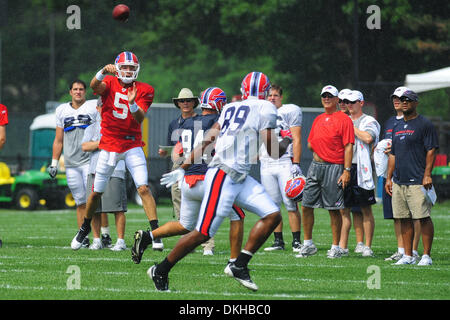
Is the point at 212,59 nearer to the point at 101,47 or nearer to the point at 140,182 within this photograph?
the point at 101,47

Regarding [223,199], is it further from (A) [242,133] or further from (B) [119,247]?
(B) [119,247]

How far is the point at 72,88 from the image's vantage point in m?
12.0

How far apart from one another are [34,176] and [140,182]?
511 inches

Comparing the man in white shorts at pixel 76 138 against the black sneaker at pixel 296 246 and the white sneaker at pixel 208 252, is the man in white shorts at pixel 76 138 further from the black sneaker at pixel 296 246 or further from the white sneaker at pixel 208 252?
the black sneaker at pixel 296 246

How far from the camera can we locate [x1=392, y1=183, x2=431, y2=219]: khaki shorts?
1002 centimetres

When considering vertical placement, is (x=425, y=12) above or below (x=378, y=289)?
above

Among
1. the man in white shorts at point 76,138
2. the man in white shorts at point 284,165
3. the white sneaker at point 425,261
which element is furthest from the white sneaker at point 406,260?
the man in white shorts at point 76,138

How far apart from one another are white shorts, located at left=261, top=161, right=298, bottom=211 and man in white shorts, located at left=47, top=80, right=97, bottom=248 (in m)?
2.26

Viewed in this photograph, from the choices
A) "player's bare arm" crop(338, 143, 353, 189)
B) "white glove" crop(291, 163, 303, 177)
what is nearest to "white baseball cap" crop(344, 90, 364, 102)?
"player's bare arm" crop(338, 143, 353, 189)

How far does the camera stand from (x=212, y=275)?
891 cm

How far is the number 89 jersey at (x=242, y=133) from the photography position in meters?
7.77

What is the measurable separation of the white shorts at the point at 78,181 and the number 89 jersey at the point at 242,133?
14.7 ft

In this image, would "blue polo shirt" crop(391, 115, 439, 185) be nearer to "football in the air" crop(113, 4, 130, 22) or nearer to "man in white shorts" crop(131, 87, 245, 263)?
"man in white shorts" crop(131, 87, 245, 263)
